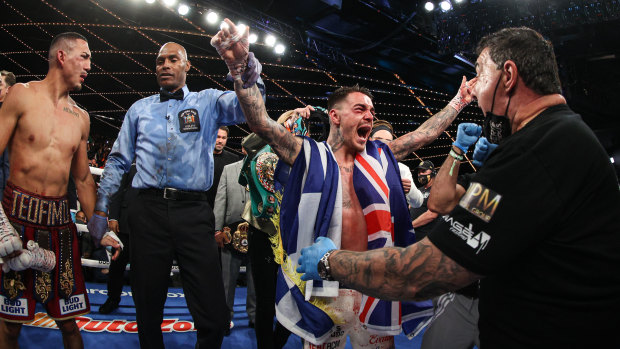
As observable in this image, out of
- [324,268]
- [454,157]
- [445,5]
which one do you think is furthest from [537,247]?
[445,5]

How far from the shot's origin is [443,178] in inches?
83.7

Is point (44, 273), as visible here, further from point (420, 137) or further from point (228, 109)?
point (420, 137)

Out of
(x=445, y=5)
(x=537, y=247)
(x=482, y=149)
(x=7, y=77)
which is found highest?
(x=445, y=5)

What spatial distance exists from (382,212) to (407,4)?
8.53 meters

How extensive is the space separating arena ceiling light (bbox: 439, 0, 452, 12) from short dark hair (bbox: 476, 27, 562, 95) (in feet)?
26.3

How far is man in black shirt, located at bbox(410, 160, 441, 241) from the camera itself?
3.93m

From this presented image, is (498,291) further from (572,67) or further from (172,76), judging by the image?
(572,67)

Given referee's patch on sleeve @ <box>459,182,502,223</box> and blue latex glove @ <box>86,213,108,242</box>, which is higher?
referee's patch on sleeve @ <box>459,182,502,223</box>

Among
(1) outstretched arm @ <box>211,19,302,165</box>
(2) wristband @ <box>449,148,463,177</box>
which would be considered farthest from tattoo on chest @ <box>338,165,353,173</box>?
(2) wristband @ <box>449,148,463,177</box>

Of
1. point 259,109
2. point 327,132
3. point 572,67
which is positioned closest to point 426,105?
point 572,67

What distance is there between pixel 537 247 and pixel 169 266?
6.59 feet

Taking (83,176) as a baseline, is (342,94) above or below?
above

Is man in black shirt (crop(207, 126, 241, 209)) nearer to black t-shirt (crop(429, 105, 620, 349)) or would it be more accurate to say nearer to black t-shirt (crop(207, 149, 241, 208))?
black t-shirt (crop(207, 149, 241, 208))

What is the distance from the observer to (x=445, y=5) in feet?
27.0
